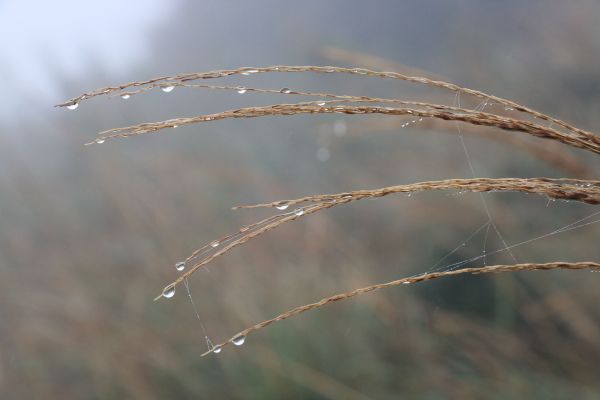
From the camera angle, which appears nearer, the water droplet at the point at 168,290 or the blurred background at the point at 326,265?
the water droplet at the point at 168,290

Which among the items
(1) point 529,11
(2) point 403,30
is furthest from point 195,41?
(1) point 529,11

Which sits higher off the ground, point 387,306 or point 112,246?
point 112,246

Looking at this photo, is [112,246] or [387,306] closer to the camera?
[387,306]

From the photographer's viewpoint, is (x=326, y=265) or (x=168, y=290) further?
(x=326, y=265)

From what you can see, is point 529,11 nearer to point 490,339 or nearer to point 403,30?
point 403,30

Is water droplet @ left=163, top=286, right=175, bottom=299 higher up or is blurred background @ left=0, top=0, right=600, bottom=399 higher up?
blurred background @ left=0, top=0, right=600, bottom=399

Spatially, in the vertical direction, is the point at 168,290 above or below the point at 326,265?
below

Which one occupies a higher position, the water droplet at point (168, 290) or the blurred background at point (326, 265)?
the blurred background at point (326, 265)

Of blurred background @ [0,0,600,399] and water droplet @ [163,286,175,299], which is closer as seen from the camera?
water droplet @ [163,286,175,299]
